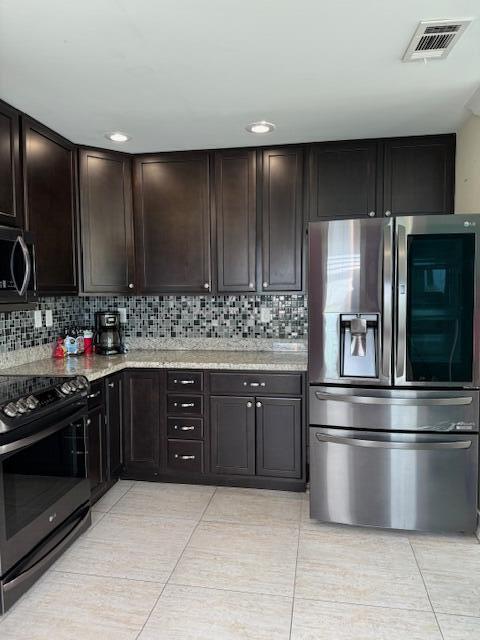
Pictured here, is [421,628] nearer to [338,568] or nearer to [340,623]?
[340,623]

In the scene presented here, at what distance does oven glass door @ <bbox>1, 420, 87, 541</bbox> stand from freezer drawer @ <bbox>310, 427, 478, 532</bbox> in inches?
54.4

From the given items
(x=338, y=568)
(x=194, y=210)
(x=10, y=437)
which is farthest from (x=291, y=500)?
(x=194, y=210)

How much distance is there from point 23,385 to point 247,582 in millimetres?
1460

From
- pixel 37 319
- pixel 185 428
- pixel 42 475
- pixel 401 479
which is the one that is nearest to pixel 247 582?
pixel 401 479

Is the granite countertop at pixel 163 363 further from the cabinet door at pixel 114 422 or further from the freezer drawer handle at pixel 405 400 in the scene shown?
the freezer drawer handle at pixel 405 400

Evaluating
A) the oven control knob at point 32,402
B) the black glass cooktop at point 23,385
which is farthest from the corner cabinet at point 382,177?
the oven control knob at point 32,402

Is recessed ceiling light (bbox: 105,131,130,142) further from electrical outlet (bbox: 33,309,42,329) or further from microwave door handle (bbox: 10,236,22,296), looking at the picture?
electrical outlet (bbox: 33,309,42,329)

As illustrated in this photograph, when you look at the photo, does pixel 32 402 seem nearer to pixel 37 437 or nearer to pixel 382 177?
pixel 37 437

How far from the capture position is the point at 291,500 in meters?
2.96

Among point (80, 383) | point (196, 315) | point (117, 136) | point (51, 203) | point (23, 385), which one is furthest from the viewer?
point (196, 315)

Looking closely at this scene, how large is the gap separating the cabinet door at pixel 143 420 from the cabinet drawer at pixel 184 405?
0.10m

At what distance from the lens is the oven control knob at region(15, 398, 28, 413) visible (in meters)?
1.95

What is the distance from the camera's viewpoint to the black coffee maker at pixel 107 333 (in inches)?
136

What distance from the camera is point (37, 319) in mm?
3195
